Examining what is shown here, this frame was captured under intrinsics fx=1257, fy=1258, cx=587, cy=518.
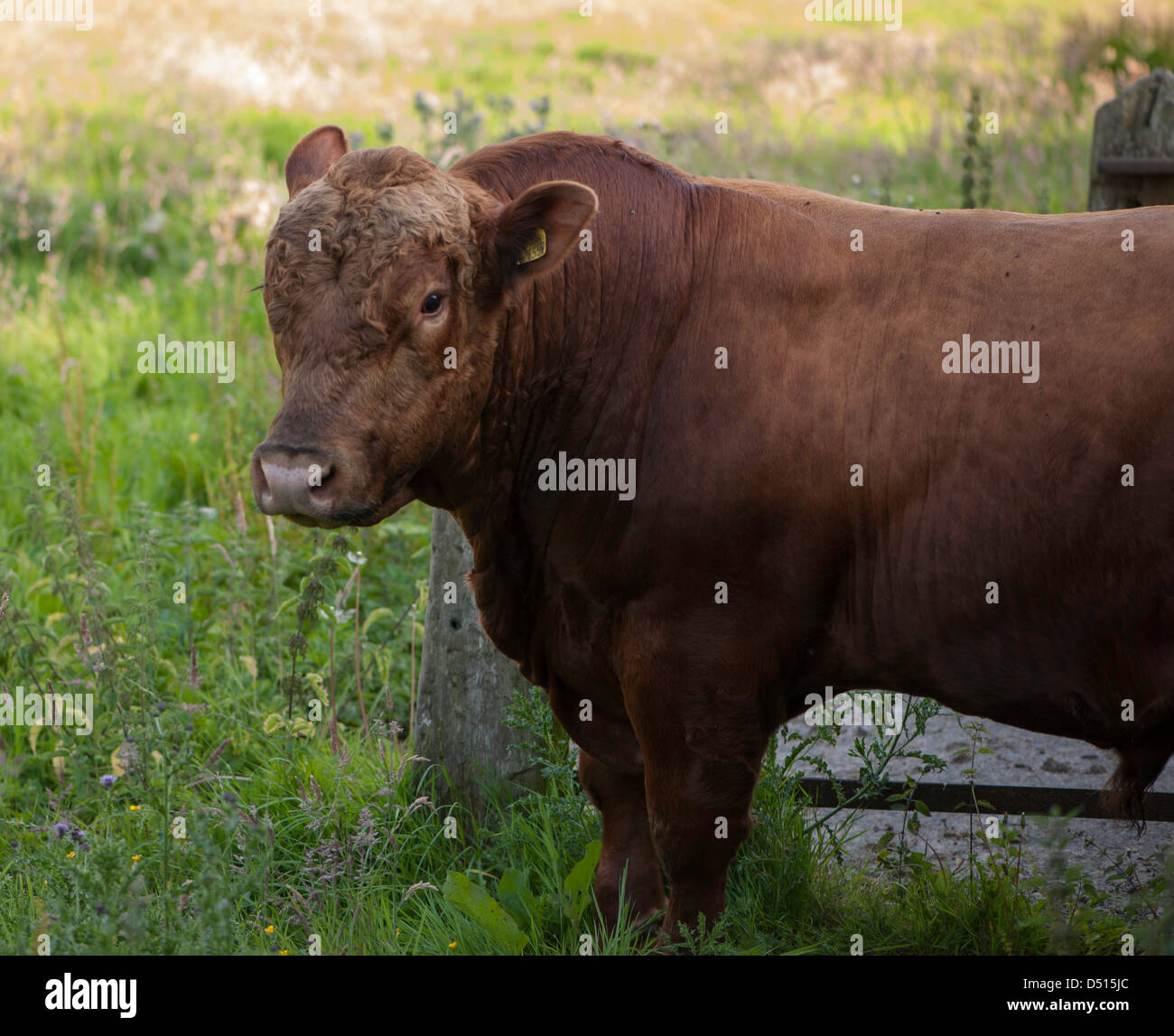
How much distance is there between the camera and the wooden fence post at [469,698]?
13.7 feet

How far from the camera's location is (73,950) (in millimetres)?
3047

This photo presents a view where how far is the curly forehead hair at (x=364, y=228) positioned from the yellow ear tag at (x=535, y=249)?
0.42ft

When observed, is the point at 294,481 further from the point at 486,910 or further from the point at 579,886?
the point at 579,886

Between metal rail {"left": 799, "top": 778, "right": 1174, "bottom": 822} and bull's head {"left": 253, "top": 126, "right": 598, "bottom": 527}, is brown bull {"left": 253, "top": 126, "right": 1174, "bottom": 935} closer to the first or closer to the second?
bull's head {"left": 253, "top": 126, "right": 598, "bottom": 527}

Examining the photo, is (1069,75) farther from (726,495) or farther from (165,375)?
(726,495)

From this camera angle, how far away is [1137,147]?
5.05 m

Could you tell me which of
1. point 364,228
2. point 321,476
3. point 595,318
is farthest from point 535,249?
point 321,476

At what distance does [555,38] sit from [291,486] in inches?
575

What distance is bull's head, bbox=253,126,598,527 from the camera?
2854 millimetres

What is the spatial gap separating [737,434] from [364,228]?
103 cm

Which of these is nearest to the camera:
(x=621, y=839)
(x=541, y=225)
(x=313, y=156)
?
(x=541, y=225)

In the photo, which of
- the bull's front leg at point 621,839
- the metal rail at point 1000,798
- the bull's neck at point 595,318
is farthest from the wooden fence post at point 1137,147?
the bull's front leg at point 621,839
